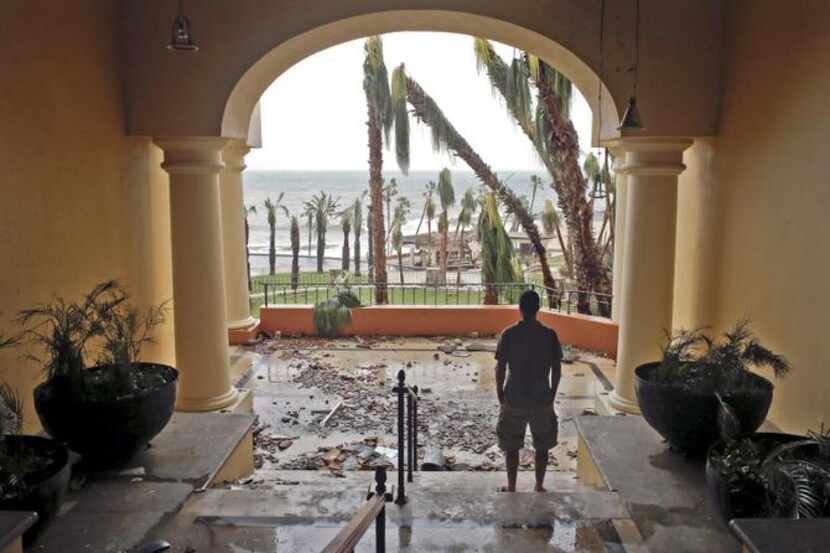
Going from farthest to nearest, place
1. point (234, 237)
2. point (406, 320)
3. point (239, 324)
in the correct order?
point (406, 320) → point (239, 324) → point (234, 237)

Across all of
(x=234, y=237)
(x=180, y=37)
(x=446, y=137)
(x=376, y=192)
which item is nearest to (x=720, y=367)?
(x=180, y=37)

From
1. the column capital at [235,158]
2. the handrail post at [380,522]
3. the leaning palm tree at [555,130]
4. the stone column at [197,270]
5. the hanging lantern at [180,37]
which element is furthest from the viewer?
the leaning palm tree at [555,130]

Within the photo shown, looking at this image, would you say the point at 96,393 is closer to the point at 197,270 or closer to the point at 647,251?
the point at 197,270

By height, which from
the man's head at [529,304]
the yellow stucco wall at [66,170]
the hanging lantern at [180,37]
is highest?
the hanging lantern at [180,37]

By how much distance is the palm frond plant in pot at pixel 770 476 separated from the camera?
119 inches

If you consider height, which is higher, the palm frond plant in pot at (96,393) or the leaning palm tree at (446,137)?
the leaning palm tree at (446,137)

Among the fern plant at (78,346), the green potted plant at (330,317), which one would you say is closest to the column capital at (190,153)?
the fern plant at (78,346)

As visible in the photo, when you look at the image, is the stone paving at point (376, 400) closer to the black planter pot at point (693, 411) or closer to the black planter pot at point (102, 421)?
the black planter pot at point (102, 421)

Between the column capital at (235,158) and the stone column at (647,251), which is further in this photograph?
the column capital at (235,158)

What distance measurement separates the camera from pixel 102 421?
400 centimetres

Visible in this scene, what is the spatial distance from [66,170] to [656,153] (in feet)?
15.0

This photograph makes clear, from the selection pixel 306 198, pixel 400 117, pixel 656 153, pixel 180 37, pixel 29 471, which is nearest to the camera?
pixel 29 471

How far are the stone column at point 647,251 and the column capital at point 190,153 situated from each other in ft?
11.3

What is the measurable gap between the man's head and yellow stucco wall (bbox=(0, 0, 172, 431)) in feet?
10.6
